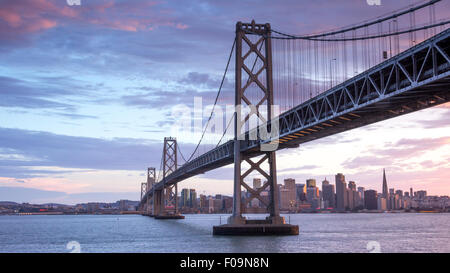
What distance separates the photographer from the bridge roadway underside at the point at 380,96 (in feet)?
70.8

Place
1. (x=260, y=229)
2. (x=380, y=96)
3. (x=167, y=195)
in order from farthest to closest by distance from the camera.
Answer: (x=167, y=195) → (x=260, y=229) → (x=380, y=96)

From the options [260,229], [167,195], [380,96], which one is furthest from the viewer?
[167,195]

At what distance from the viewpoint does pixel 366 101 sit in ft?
88.2

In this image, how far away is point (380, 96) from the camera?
81.1ft

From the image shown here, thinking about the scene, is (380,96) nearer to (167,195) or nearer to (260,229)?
(260,229)

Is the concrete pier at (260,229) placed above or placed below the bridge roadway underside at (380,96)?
below

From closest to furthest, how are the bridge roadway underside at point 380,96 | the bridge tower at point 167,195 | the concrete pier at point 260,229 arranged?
the bridge roadway underside at point 380,96, the concrete pier at point 260,229, the bridge tower at point 167,195

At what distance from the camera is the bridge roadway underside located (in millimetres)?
21578

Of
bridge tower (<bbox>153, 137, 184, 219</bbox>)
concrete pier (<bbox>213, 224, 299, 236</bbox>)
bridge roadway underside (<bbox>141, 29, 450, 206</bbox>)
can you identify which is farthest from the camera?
bridge tower (<bbox>153, 137, 184, 219</bbox>)

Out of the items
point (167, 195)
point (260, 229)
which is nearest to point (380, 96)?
point (260, 229)

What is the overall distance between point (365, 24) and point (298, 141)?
36.9 ft

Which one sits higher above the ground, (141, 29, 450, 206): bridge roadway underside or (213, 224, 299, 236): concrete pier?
(141, 29, 450, 206): bridge roadway underside
